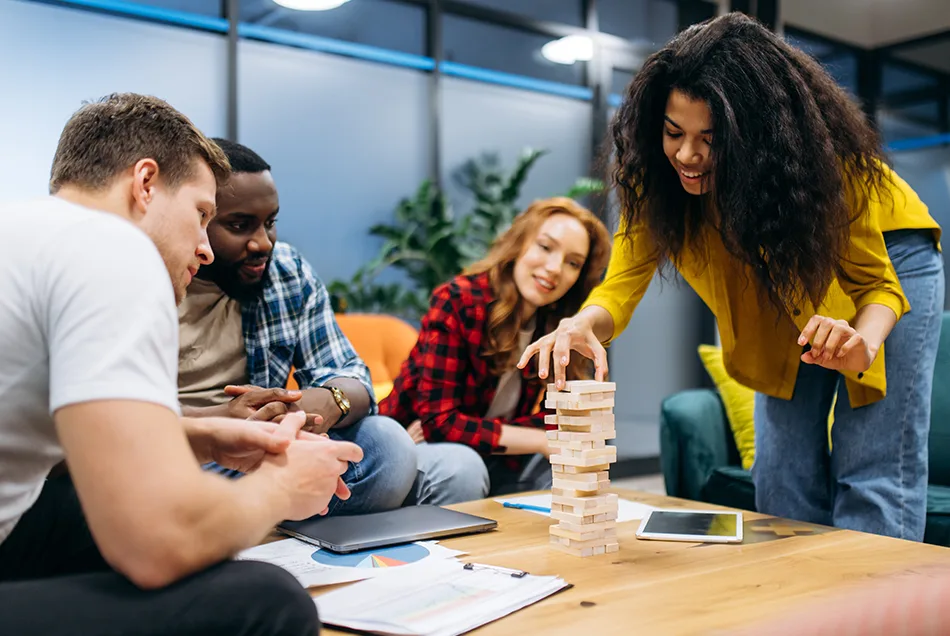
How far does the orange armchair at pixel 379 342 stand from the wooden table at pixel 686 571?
1804 millimetres

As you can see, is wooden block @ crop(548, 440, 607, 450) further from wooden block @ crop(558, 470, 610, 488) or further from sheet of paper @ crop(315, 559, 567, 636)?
sheet of paper @ crop(315, 559, 567, 636)

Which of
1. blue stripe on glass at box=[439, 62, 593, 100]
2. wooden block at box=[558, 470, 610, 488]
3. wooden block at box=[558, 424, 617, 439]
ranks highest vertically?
blue stripe on glass at box=[439, 62, 593, 100]

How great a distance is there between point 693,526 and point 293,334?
3.44 ft

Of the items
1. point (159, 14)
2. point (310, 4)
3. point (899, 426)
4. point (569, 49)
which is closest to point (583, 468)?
point (899, 426)

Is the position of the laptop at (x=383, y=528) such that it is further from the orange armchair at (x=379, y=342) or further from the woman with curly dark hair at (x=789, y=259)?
the orange armchair at (x=379, y=342)

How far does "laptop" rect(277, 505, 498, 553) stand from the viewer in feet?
4.51

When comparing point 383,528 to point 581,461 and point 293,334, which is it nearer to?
point 581,461

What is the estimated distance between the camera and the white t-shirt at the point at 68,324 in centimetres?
72

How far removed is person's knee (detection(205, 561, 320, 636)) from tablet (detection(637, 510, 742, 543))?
0.83 metres

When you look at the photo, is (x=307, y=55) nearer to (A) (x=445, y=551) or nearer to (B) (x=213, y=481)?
(A) (x=445, y=551)

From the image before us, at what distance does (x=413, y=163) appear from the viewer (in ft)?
15.5

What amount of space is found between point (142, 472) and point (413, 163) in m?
4.16

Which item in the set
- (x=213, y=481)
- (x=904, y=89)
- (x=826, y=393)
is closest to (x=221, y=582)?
(x=213, y=481)

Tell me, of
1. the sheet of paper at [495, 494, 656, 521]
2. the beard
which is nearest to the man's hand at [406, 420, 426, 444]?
the sheet of paper at [495, 494, 656, 521]
